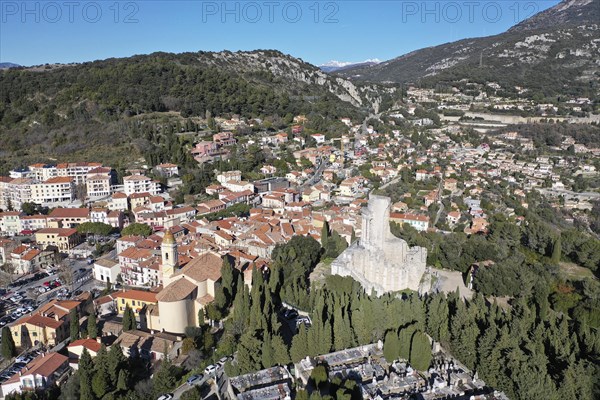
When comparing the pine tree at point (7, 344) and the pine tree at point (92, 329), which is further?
the pine tree at point (92, 329)

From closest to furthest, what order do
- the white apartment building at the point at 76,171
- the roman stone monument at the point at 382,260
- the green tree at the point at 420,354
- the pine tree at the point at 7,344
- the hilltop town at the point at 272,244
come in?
the green tree at the point at 420,354 → the hilltop town at the point at 272,244 → the pine tree at the point at 7,344 → the roman stone monument at the point at 382,260 → the white apartment building at the point at 76,171

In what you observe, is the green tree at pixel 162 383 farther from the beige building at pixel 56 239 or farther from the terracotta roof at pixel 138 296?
the beige building at pixel 56 239

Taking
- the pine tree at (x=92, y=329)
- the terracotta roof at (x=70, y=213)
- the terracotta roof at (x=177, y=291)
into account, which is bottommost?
the pine tree at (x=92, y=329)

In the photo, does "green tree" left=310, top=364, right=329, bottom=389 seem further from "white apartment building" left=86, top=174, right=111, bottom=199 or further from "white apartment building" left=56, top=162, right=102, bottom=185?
"white apartment building" left=56, top=162, right=102, bottom=185

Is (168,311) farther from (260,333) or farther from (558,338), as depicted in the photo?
(558,338)

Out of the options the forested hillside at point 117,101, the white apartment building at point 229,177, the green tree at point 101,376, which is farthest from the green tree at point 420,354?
the forested hillside at point 117,101

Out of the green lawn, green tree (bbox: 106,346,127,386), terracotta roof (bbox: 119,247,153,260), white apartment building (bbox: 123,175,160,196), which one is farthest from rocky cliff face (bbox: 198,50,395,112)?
green tree (bbox: 106,346,127,386)

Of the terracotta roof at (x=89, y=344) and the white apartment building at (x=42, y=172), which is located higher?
the white apartment building at (x=42, y=172)
